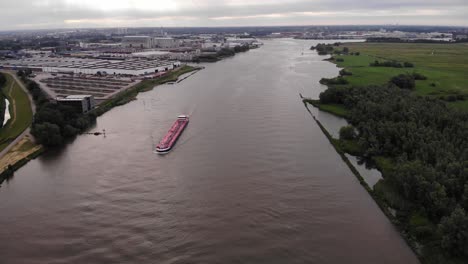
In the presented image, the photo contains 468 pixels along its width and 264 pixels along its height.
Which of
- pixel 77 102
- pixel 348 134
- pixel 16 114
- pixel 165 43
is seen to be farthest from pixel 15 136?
pixel 165 43

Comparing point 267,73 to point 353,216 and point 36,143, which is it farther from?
point 353,216

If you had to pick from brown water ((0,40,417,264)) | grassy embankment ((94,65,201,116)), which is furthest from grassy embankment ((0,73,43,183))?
grassy embankment ((94,65,201,116))

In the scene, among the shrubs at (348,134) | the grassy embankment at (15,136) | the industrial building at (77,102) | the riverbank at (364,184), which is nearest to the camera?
the riverbank at (364,184)

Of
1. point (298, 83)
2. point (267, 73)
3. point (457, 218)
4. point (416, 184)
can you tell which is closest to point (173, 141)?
point (416, 184)

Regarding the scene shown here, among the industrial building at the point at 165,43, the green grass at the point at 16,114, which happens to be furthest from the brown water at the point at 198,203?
the industrial building at the point at 165,43

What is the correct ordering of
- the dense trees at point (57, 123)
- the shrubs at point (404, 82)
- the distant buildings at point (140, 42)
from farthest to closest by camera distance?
the distant buildings at point (140, 42) → the shrubs at point (404, 82) → the dense trees at point (57, 123)

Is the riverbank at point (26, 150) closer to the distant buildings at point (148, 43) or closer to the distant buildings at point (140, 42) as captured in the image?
the distant buildings at point (148, 43)

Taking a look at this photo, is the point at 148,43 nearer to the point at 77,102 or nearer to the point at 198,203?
the point at 77,102
